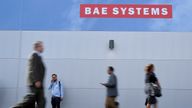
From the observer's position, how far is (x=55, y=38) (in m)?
16.5

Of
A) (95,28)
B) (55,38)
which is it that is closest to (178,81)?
(95,28)

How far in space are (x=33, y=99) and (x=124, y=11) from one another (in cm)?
829

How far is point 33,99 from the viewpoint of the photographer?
8.85 m

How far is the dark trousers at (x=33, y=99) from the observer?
8.78m

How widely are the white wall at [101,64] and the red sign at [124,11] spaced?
0.66 m

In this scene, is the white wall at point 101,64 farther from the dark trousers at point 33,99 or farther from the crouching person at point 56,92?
the dark trousers at point 33,99

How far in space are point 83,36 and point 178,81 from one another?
374 cm

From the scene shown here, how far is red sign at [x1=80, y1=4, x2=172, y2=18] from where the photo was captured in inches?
648

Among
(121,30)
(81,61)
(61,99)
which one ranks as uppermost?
(121,30)

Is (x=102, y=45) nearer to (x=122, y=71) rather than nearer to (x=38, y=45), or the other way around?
(x=122, y=71)

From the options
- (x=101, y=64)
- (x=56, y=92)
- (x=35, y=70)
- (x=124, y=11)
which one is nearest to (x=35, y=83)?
(x=35, y=70)

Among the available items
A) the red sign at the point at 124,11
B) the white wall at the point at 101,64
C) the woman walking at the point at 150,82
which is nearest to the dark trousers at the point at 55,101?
the white wall at the point at 101,64

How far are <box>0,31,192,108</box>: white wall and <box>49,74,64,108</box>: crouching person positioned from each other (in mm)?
537

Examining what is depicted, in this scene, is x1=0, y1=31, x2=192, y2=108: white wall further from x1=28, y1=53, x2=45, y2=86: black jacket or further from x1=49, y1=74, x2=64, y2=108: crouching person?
x1=28, y1=53, x2=45, y2=86: black jacket
